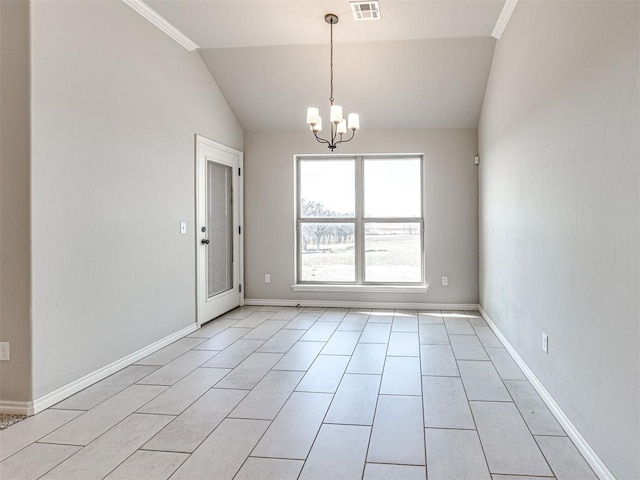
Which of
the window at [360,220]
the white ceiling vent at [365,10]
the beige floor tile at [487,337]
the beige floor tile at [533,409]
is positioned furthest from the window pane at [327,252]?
the beige floor tile at [533,409]

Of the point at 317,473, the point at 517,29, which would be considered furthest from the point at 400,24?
the point at 317,473

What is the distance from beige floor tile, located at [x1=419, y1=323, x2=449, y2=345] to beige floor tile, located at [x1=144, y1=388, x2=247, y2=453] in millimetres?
1993

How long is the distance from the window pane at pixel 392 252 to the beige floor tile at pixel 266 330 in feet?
5.07

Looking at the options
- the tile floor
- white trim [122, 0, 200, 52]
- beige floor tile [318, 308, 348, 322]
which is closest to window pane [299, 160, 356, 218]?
beige floor tile [318, 308, 348, 322]

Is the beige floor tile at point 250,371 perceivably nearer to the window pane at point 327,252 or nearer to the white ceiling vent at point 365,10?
the window pane at point 327,252

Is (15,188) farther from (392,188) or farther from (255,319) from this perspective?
(392,188)

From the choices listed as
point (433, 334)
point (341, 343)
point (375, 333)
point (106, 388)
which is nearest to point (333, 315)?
point (375, 333)

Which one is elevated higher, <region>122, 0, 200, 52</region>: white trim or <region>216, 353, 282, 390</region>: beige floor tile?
<region>122, 0, 200, 52</region>: white trim

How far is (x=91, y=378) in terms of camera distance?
322 centimetres

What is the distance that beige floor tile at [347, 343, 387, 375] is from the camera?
11.5 ft

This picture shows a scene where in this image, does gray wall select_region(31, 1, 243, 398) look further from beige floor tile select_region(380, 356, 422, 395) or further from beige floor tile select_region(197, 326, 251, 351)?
beige floor tile select_region(380, 356, 422, 395)

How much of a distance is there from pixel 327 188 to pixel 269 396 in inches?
144

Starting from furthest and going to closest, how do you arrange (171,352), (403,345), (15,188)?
(403,345) < (171,352) < (15,188)

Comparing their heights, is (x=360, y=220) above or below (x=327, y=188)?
below
